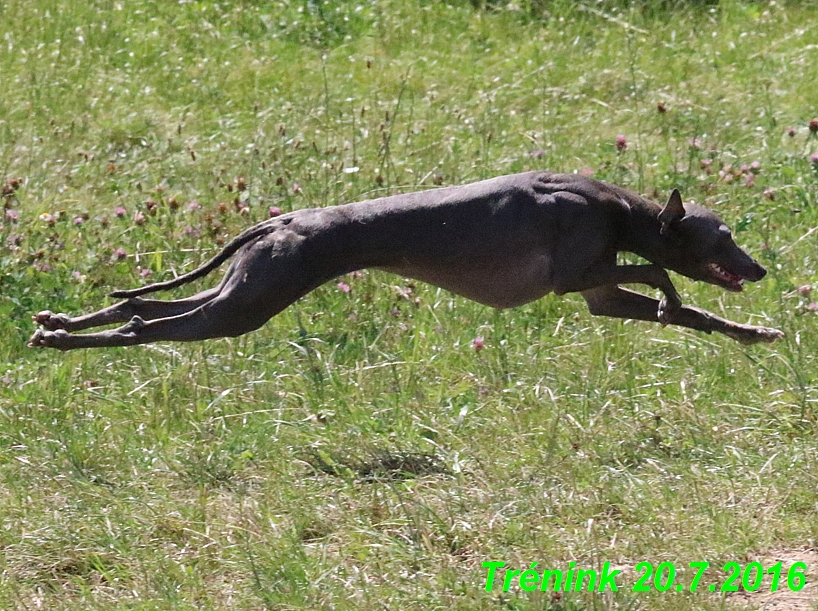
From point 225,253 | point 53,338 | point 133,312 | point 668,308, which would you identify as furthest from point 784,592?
point 53,338

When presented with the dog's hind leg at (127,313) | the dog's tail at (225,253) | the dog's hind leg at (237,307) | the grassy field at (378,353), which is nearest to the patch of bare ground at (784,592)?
the grassy field at (378,353)

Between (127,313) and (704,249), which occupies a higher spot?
(704,249)

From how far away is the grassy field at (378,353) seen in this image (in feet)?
15.4

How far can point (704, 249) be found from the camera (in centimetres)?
523

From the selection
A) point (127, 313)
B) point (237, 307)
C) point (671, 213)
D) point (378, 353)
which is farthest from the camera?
point (378, 353)

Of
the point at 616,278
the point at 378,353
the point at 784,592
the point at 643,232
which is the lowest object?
the point at 784,592

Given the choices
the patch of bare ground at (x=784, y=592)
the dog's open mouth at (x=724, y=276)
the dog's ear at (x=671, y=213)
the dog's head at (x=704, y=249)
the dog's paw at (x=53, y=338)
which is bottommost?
the patch of bare ground at (x=784, y=592)

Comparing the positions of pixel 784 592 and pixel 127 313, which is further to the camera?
pixel 127 313

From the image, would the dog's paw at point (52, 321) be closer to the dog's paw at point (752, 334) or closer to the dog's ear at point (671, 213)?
the dog's ear at point (671, 213)

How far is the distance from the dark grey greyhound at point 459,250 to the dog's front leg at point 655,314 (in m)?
0.05

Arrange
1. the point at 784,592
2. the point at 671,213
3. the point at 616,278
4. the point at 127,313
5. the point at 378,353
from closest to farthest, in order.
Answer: the point at 784,592
the point at 616,278
the point at 671,213
the point at 127,313
the point at 378,353

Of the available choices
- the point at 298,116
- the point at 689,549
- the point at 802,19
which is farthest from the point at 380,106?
the point at 689,549

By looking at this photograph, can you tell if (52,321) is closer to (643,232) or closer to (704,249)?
(643,232)

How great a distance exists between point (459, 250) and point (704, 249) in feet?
3.16
